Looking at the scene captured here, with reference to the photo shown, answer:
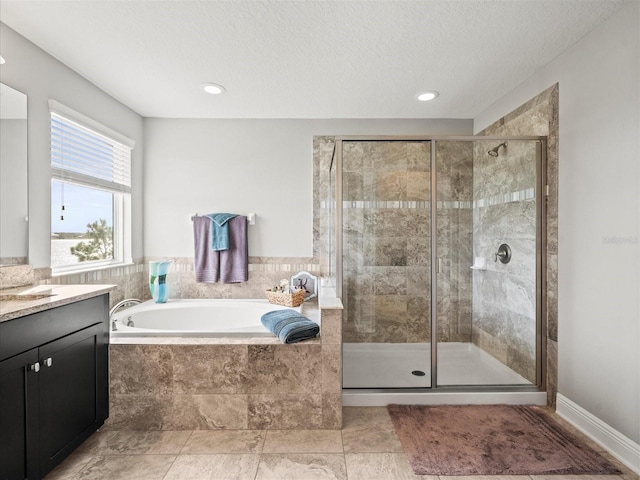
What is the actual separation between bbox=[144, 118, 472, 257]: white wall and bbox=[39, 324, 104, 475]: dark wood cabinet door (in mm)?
1656

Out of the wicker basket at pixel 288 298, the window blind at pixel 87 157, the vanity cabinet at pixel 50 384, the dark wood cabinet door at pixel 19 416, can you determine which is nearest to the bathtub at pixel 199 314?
the wicker basket at pixel 288 298

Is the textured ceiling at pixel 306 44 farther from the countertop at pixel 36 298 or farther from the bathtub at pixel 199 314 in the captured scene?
the bathtub at pixel 199 314

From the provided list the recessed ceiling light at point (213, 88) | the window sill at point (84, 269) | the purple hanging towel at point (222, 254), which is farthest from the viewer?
the purple hanging towel at point (222, 254)

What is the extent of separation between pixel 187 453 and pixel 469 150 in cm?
260

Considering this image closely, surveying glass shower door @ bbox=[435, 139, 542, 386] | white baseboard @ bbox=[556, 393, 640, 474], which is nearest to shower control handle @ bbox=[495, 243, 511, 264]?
glass shower door @ bbox=[435, 139, 542, 386]

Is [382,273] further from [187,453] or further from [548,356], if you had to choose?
[187,453]

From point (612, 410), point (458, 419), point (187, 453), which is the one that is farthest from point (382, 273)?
point (187, 453)

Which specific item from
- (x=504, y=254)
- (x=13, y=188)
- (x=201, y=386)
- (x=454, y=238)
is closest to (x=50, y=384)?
(x=201, y=386)

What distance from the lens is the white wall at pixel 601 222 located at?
1.70 metres

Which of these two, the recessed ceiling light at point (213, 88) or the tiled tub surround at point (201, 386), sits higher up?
the recessed ceiling light at point (213, 88)

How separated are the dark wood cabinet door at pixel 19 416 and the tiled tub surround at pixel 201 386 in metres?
0.55

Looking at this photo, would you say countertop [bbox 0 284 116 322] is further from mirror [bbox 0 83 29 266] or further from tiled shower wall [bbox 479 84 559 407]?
tiled shower wall [bbox 479 84 559 407]

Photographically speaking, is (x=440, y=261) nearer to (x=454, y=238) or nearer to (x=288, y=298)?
(x=454, y=238)

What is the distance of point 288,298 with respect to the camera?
2.98 m
